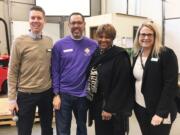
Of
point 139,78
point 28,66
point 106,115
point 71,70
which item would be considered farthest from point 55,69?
point 139,78

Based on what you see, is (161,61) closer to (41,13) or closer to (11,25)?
(41,13)

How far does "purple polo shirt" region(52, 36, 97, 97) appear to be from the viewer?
101 inches

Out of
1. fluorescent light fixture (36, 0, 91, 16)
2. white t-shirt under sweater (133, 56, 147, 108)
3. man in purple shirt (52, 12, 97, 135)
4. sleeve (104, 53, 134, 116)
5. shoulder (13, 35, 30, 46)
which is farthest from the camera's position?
fluorescent light fixture (36, 0, 91, 16)

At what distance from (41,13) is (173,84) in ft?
4.27

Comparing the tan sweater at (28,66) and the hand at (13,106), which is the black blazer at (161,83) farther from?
the hand at (13,106)

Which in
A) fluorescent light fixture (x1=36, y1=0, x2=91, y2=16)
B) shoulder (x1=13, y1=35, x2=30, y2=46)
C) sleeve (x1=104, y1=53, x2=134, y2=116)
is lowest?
sleeve (x1=104, y1=53, x2=134, y2=116)

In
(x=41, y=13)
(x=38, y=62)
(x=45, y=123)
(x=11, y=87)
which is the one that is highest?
(x=41, y=13)

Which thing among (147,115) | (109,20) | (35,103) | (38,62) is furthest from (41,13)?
(109,20)

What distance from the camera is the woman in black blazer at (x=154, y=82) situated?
2.08 meters

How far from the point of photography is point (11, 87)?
2.49 m

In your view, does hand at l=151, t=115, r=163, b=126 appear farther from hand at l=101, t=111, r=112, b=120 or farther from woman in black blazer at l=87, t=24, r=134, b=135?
hand at l=101, t=111, r=112, b=120

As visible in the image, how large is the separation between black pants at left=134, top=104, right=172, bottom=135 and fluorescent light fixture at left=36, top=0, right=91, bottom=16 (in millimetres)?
5573

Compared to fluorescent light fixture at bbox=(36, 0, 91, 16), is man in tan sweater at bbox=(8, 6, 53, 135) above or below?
below

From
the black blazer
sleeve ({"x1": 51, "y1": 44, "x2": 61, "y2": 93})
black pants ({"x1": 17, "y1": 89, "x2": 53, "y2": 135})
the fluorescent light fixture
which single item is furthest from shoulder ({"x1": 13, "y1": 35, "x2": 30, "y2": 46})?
the fluorescent light fixture
